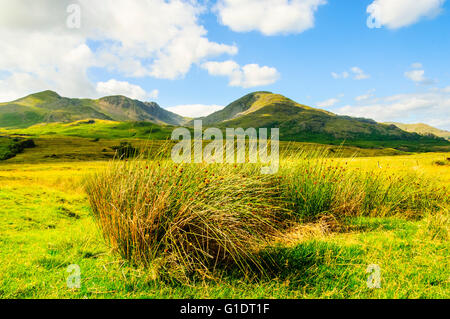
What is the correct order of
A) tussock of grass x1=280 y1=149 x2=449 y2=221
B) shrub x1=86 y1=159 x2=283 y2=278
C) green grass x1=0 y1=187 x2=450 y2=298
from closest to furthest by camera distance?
green grass x1=0 y1=187 x2=450 y2=298 < shrub x1=86 y1=159 x2=283 y2=278 < tussock of grass x1=280 y1=149 x2=449 y2=221

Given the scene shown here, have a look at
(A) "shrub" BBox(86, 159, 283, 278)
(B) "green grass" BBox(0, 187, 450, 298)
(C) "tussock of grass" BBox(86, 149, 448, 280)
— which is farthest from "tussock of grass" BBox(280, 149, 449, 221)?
(A) "shrub" BBox(86, 159, 283, 278)

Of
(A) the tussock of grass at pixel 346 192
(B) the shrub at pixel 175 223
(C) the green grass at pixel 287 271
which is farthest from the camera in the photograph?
(A) the tussock of grass at pixel 346 192

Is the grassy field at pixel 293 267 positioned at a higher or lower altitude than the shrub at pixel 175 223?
lower

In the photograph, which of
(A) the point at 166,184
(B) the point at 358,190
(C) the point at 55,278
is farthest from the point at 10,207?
(B) the point at 358,190

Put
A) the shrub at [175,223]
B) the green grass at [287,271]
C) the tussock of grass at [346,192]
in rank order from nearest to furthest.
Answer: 1. the green grass at [287,271]
2. the shrub at [175,223]
3. the tussock of grass at [346,192]

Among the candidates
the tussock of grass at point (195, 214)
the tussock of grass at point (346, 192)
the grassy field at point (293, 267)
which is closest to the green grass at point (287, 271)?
the grassy field at point (293, 267)

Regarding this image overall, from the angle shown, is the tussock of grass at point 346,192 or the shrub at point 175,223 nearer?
the shrub at point 175,223

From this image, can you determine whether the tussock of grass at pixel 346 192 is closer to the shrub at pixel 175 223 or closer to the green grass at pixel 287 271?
the green grass at pixel 287 271

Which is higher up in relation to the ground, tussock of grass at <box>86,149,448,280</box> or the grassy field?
tussock of grass at <box>86,149,448,280</box>

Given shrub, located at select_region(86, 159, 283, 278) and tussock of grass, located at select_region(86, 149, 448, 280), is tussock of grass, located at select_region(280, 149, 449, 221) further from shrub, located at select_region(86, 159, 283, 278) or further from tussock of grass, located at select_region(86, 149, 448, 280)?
shrub, located at select_region(86, 159, 283, 278)

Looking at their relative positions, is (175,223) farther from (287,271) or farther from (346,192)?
(346,192)

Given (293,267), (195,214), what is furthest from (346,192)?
(195,214)
